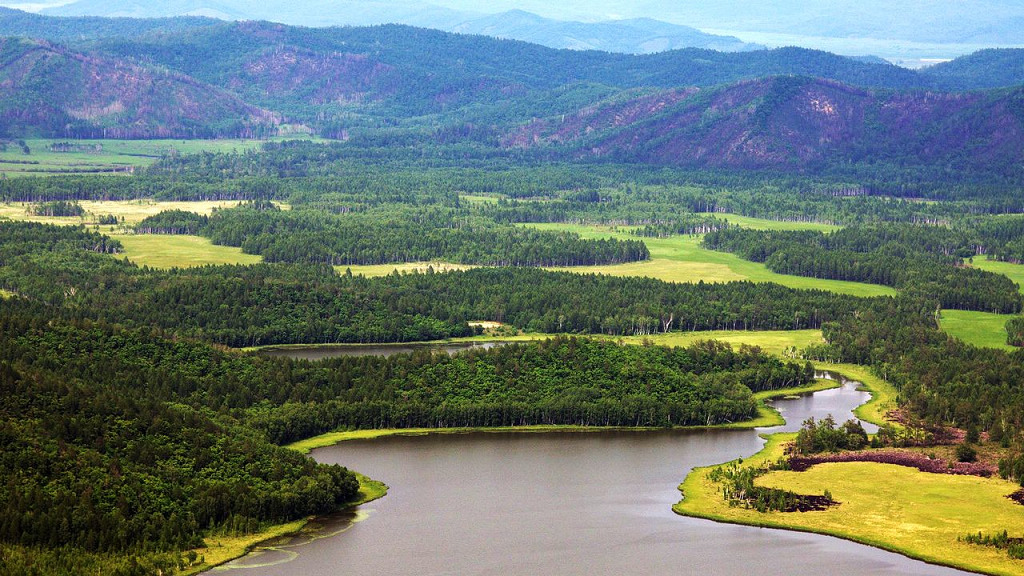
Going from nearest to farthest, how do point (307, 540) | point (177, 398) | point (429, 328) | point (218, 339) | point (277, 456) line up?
point (307, 540)
point (277, 456)
point (177, 398)
point (218, 339)
point (429, 328)

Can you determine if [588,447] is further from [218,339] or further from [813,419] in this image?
[218,339]

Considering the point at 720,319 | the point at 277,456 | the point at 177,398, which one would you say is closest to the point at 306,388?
the point at 177,398

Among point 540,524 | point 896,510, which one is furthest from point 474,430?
point 896,510

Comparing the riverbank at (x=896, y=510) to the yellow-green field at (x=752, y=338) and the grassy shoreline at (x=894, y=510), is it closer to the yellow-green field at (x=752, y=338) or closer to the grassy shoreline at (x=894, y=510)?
the grassy shoreline at (x=894, y=510)

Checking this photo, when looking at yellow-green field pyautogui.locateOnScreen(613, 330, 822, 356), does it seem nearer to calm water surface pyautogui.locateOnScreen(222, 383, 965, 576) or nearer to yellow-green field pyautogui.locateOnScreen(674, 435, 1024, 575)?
calm water surface pyautogui.locateOnScreen(222, 383, 965, 576)

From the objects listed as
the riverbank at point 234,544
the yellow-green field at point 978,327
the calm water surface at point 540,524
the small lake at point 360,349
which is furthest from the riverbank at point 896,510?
the yellow-green field at point 978,327

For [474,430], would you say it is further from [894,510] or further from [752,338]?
[752,338]
